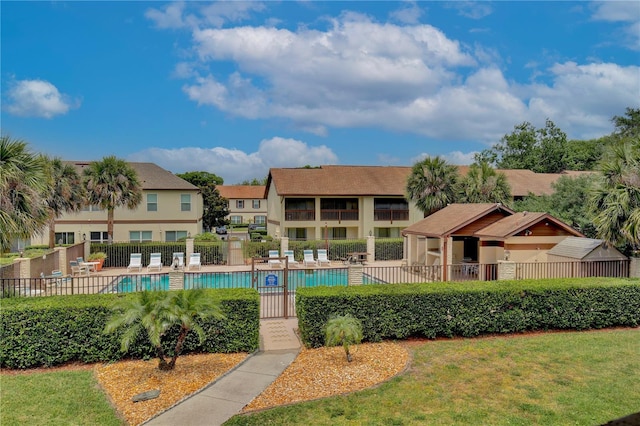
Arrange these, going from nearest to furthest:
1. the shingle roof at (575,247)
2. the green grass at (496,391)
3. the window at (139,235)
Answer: the green grass at (496,391) → the shingle roof at (575,247) → the window at (139,235)

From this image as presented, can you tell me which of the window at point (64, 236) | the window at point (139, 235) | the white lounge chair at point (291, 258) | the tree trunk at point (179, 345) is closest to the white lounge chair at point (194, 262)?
the white lounge chair at point (291, 258)

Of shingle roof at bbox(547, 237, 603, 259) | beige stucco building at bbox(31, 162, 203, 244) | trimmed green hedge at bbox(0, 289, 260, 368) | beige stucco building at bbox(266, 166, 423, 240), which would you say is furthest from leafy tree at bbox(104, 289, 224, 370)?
beige stucco building at bbox(31, 162, 203, 244)

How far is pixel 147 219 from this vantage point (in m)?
33.7

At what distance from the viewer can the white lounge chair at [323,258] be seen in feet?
87.8

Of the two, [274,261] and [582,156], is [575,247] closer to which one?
[274,261]

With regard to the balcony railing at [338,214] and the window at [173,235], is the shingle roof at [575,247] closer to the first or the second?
the balcony railing at [338,214]

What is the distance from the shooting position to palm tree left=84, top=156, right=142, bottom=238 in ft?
88.8

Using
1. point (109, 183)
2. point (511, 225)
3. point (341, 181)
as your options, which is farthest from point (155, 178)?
point (511, 225)

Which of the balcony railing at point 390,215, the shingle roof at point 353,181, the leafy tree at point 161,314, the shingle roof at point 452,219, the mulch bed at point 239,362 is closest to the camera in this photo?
the mulch bed at point 239,362

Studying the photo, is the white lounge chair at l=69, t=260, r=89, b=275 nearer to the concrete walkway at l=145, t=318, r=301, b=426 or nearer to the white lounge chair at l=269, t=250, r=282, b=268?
the white lounge chair at l=269, t=250, r=282, b=268

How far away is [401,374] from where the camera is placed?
27.9 ft

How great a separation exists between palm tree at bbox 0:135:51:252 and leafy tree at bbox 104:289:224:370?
476cm

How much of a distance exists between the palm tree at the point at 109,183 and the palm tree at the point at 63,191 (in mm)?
761

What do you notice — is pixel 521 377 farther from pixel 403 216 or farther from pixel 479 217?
pixel 403 216
